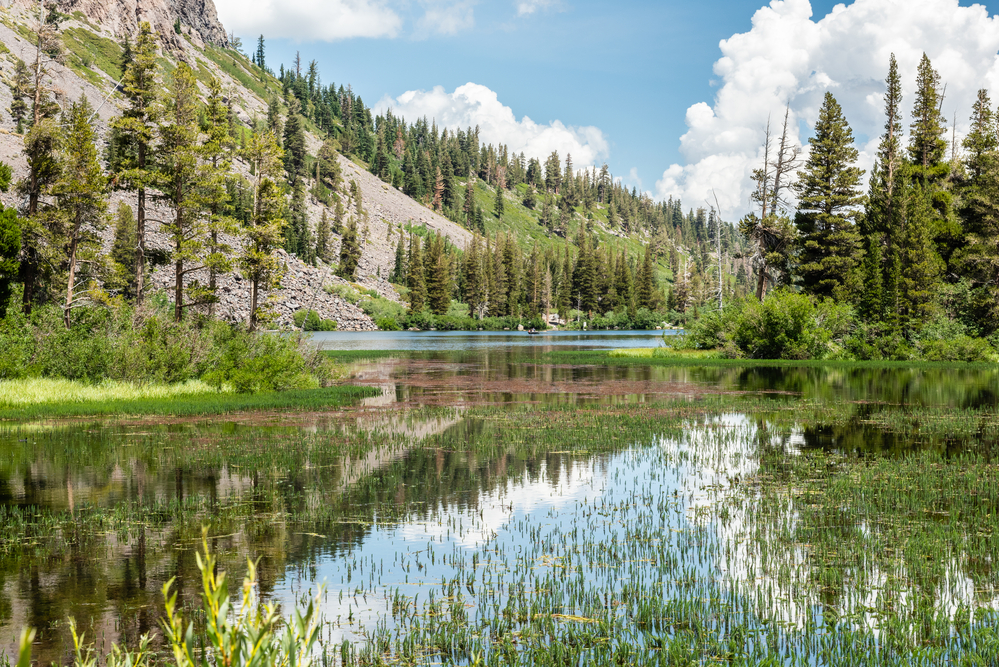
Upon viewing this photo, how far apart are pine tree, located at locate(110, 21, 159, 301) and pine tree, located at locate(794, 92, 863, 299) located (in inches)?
1970

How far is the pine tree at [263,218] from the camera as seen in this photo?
40.0 m

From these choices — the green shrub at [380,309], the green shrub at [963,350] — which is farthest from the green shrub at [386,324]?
the green shrub at [963,350]

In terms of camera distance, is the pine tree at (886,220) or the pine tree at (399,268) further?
the pine tree at (399,268)

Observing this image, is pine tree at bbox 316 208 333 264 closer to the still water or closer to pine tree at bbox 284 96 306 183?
pine tree at bbox 284 96 306 183

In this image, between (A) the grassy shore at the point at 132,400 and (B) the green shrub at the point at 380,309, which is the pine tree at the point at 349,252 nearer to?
(B) the green shrub at the point at 380,309

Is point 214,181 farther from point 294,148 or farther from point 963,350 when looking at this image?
point 294,148

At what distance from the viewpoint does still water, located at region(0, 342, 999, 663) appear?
8.82 metres

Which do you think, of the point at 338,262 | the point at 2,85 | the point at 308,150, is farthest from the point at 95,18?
the point at 338,262

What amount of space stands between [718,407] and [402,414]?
12.2 meters

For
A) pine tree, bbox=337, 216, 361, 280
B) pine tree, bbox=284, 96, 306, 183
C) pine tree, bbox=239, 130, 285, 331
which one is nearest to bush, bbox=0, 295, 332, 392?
pine tree, bbox=239, 130, 285, 331

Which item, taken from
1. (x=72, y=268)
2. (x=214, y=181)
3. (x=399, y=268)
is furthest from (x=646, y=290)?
(x=72, y=268)

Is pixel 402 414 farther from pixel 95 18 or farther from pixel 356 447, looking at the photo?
pixel 95 18

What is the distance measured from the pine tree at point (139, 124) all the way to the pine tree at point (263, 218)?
5.15 m

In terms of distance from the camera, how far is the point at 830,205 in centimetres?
6122
